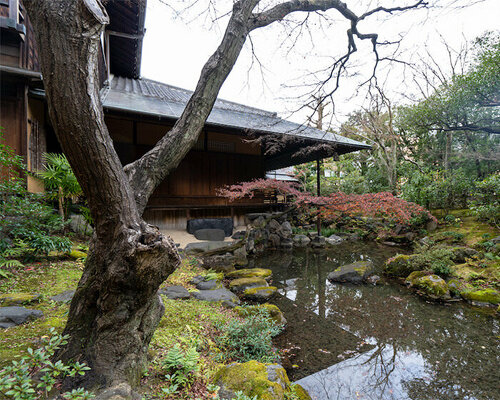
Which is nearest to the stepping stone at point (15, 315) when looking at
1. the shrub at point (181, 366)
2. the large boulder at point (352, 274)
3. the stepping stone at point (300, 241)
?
the shrub at point (181, 366)

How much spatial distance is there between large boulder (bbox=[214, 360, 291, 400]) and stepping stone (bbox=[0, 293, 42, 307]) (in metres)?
2.43

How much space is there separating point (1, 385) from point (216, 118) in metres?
7.01

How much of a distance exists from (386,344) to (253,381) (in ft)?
7.60

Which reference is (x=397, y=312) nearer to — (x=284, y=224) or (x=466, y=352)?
(x=466, y=352)

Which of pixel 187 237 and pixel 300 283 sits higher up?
pixel 187 237

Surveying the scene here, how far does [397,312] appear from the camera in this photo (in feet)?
13.6

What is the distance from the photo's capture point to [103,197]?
56.7 inches

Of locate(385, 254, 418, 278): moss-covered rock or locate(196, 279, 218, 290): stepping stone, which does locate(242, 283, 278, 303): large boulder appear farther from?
locate(385, 254, 418, 278): moss-covered rock

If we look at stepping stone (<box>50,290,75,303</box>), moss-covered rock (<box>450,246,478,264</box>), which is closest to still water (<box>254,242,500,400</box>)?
moss-covered rock (<box>450,246,478,264</box>)

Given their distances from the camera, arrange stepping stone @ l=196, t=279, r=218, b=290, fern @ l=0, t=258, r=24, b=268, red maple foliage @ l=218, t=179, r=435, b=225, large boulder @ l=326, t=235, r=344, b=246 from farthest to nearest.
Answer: large boulder @ l=326, t=235, r=344, b=246 < red maple foliage @ l=218, t=179, r=435, b=225 < stepping stone @ l=196, t=279, r=218, b=290 < fern @ l=0, t=258, r=24, b=268

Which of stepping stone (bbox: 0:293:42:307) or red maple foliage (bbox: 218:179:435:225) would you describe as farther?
red maple foliage (bbox: 218:179:435:225)

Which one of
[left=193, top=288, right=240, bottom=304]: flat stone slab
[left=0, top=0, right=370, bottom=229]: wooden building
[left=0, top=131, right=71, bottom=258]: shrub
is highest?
[left=0, top=0, right=370, bottom=229]: wooden building

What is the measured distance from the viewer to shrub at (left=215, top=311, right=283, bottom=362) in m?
2.51

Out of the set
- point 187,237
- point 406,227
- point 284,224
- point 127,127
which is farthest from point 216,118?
point 406,227
